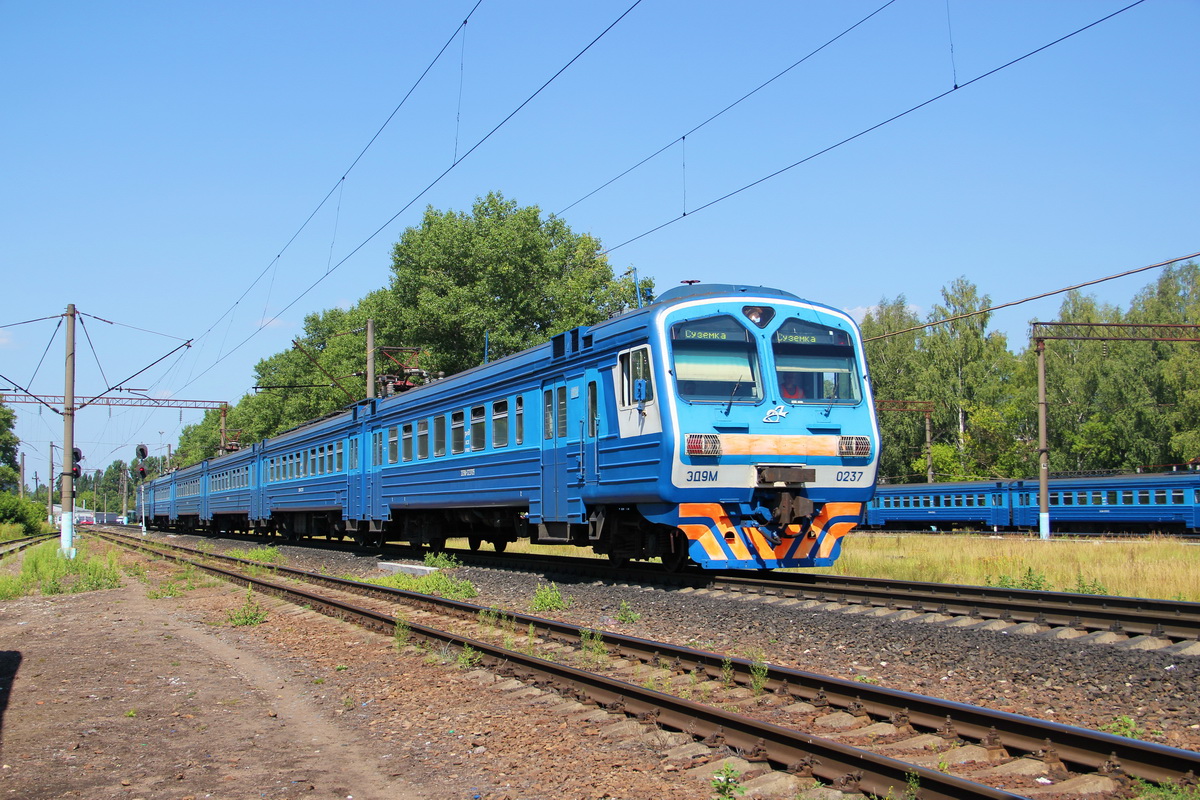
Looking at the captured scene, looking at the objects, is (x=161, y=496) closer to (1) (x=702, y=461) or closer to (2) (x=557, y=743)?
(1) (x=702, y=461)

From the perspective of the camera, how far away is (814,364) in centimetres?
1302

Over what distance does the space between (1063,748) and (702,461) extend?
→ 269 inches

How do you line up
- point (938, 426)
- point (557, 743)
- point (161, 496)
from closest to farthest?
1. point (557, 743)
2. point (161, 496)
3. point (938, 426)

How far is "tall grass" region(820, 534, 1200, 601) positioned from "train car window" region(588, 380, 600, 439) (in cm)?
562

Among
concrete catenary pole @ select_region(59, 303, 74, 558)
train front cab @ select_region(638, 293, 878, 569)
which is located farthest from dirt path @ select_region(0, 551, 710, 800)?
concrete catenary pole @ select_region(59, 303, 74, 558)

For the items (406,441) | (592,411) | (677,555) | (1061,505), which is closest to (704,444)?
(592,411)

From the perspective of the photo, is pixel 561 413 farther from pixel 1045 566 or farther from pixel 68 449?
pixel 68 449

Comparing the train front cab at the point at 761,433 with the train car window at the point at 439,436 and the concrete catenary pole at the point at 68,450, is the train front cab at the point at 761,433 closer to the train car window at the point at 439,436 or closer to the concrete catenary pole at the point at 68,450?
the train car window at the point at 439,436

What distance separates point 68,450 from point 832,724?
2396cm

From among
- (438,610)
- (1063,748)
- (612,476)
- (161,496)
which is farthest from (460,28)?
(161,496)

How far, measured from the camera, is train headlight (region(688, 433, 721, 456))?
11883 mm

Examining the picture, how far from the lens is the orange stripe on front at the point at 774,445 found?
1216 centimetres

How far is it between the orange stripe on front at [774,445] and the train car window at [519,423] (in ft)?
15.3

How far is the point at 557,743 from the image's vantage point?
21.5 ft
